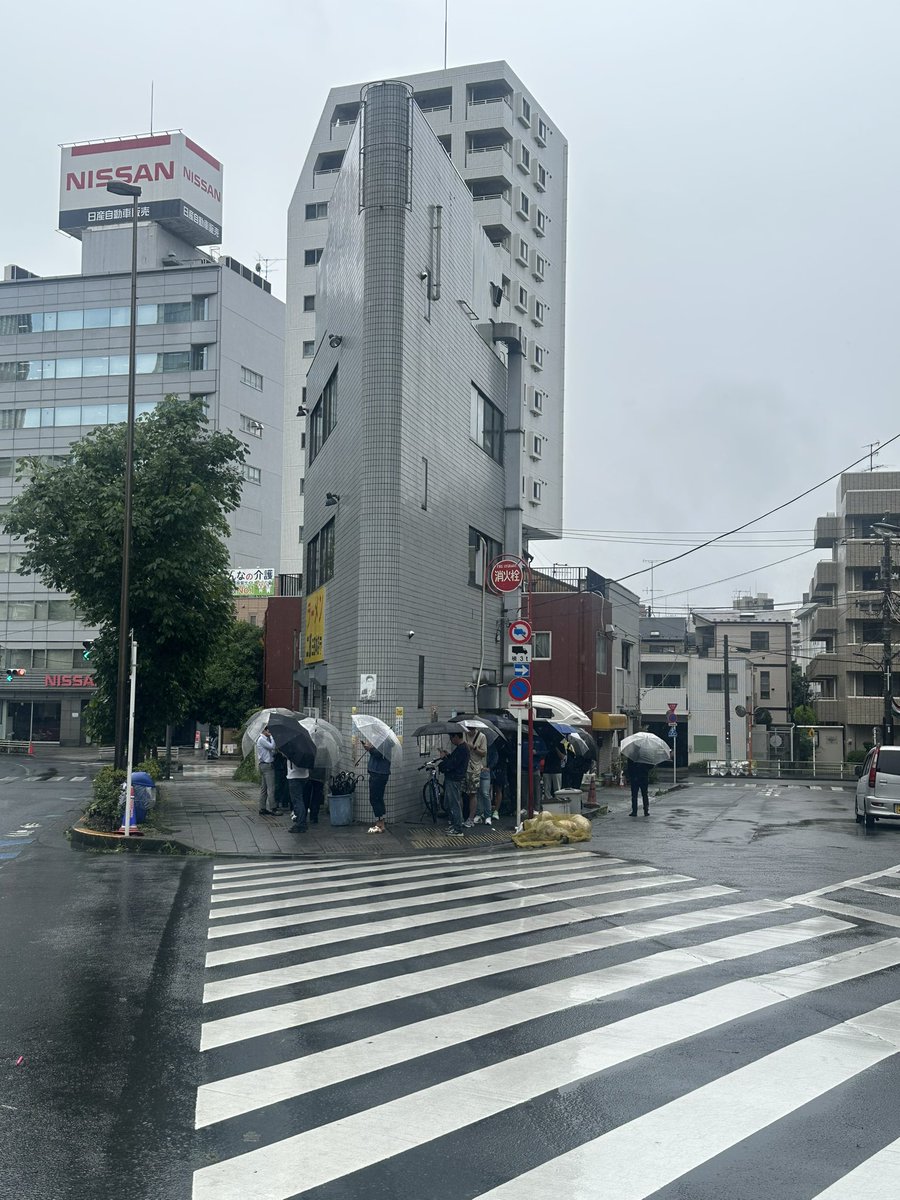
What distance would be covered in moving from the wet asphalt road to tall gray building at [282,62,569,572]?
43177 mm

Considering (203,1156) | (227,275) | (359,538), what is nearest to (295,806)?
(359,538)

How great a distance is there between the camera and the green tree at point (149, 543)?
2561 cm

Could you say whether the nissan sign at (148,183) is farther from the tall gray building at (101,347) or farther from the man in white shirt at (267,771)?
the man in white shirt at (267,771)

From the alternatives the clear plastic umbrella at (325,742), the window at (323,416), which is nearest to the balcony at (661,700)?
the window at (323,416)

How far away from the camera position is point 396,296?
2092 cm

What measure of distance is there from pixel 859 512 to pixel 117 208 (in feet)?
173

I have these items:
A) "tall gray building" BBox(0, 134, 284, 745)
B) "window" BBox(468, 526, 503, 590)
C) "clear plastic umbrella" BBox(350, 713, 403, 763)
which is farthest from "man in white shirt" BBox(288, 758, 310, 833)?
"tall gray building" BBox(0, 134, 284, 745)

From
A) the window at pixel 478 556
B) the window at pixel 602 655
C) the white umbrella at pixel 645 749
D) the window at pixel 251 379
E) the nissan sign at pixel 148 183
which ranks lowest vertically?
the white umbrella at pixel 645 749

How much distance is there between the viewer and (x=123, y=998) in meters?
7.92

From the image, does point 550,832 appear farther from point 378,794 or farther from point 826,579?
point 826,579

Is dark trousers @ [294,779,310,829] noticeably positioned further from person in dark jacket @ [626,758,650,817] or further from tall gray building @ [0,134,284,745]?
tall gray building @ [0,134,284,745]

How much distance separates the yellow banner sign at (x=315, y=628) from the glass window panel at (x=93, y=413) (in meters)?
50.5

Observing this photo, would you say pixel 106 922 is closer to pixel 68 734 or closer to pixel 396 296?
pixel 396 296

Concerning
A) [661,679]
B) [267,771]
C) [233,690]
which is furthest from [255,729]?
[661,679]
